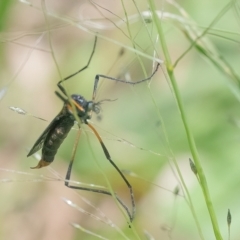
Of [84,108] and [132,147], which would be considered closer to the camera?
[84,108]

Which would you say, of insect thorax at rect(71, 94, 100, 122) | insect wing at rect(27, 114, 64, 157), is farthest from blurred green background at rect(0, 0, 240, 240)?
insect thorax at rect(71, 94, 100, 122)

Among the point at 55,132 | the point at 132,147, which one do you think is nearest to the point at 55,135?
the point at 55,132

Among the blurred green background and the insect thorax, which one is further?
the blurred green background

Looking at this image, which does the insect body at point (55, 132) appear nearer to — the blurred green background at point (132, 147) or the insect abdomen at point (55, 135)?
the insect abdomen at point (55, 135)

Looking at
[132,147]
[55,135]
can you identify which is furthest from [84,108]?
[132,147]

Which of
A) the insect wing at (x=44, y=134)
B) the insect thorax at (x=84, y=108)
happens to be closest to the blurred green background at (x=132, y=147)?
the insect wing at (x=44, y=134)

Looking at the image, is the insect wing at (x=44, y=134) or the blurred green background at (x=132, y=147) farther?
the blurred green background at (x=132, y=147)

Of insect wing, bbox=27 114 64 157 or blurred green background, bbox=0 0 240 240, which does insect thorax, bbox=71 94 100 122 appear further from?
blurred green background, bbox=0 0 240 240

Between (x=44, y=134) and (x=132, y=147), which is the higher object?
(x=44, y=134)

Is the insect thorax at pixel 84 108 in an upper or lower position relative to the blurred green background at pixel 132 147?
upper

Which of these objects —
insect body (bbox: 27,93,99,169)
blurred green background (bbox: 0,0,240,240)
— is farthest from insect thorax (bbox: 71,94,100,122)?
blurred green background (bbox: 0,0,240,240)

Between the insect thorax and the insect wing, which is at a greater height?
the insect thorax

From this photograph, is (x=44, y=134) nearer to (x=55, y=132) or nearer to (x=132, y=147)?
(x=55, y=132)
